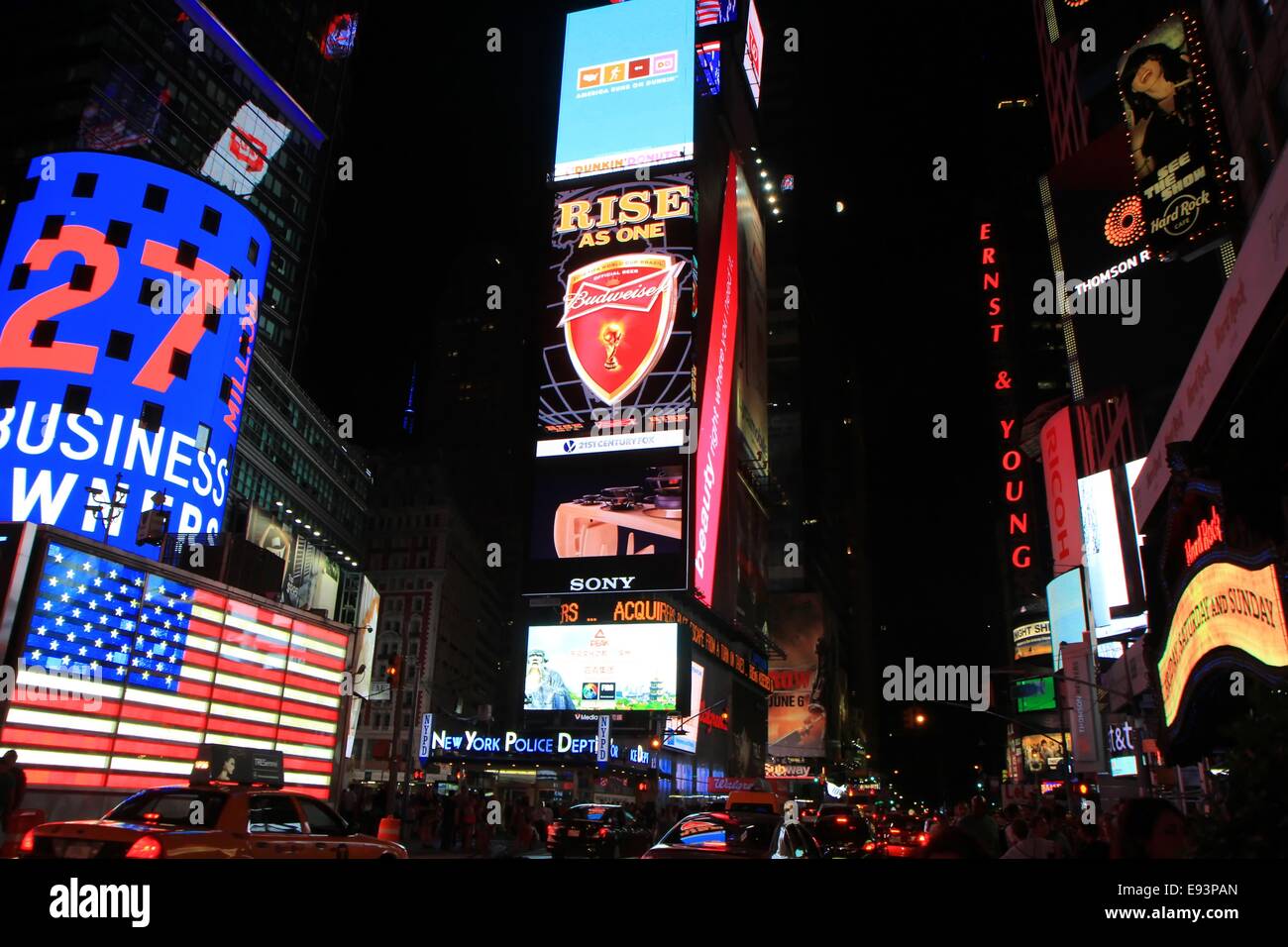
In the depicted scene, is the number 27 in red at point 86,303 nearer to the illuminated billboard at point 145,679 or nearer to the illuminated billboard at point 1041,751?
the illuminated billboard at point 145,679

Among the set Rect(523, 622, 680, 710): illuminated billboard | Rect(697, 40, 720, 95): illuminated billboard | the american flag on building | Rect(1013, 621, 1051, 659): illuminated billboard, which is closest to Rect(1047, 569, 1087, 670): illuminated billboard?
Rect(523, 622, 680, 710): illuminated billboard

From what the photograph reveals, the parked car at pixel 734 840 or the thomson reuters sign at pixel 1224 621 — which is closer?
the thomson reuters sign at pixel 1224 621

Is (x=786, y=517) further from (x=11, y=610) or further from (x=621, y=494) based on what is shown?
(x=11, y=610)

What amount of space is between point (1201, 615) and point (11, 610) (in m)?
22.1

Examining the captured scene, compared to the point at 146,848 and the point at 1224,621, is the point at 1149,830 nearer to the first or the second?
the point at 1224,621

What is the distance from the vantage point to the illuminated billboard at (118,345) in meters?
35.7

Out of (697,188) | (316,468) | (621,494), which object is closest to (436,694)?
(316,468)

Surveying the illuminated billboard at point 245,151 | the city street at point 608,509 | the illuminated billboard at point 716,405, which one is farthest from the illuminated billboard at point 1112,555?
the illuminated billboard at point 245,151

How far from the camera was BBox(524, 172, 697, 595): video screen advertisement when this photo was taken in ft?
Answer: 183

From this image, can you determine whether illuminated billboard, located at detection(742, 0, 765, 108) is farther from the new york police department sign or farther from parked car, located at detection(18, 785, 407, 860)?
parked car, located at detection(18, 785, 407, 860)

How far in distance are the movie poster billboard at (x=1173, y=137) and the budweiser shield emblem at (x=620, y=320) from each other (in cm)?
3124

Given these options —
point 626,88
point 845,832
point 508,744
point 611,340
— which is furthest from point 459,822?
point 626,88

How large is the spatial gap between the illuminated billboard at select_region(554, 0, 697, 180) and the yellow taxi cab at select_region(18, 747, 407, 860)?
56.4 meters
